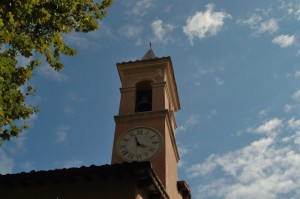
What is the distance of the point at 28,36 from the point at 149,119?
688cm

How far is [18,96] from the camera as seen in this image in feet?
22.0

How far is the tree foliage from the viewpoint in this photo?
6172 millimetres

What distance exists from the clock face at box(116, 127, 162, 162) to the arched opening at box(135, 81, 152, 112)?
1.69 metres

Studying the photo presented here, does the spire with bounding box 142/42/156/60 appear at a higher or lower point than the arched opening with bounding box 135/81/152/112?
higher

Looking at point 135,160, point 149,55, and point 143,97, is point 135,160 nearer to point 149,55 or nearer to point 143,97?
point 143,97

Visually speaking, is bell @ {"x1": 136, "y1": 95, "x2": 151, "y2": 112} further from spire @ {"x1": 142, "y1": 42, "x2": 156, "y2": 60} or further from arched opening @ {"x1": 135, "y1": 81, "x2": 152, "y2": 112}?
spire @ {"x1": 142, "y1": 42, "x2": 156, "y2": 60}

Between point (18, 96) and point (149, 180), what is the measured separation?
3.12m

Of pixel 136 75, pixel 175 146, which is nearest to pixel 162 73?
pixel 136 75

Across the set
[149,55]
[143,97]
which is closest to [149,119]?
[143,97]

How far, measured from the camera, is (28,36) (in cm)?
700

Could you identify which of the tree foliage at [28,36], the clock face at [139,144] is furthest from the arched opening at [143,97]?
the tree foliage at [28,36]

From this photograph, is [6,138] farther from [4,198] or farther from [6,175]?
[4,198]

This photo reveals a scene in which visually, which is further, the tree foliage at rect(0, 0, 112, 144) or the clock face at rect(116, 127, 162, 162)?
the clock face at rect(116, 127, 162, 162)

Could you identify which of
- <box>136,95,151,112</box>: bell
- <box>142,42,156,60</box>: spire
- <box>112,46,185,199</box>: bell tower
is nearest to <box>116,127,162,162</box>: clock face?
<box>112,46,185,199</box>: bell tower
